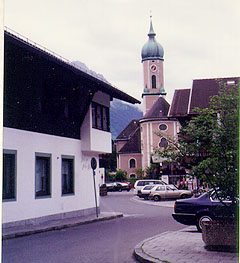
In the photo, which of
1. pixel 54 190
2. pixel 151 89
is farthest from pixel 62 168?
pixel 151 89

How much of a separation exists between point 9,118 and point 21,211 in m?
3.22

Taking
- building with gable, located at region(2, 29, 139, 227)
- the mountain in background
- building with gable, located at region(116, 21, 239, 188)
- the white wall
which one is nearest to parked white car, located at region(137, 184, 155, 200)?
building with gable, located at region(116, 21, 239, 188)

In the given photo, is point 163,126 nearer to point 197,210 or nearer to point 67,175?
point 67,175

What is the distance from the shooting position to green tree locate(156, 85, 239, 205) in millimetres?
9328

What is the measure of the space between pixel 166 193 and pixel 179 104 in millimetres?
13667

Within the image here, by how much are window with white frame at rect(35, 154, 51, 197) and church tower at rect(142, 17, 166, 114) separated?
71798 millimetres

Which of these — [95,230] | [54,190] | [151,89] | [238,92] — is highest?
[151,89]

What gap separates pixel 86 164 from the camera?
21188mm

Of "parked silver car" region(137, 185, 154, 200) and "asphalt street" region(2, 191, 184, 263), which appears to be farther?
"parked silver car" region(137, 185, 154, 200)

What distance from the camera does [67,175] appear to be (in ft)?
64.3

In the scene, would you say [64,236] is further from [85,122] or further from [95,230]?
[85,122]

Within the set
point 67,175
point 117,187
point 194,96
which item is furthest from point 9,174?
point 117,187

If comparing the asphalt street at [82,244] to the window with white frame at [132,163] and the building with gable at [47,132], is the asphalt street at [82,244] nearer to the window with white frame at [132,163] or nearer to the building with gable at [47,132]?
the building with gable at [47,132]

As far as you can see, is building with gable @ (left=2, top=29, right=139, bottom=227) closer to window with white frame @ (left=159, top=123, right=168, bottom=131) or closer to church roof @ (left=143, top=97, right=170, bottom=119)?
window with white frame @ (left=159, top=123, right=168, bottom=131)
